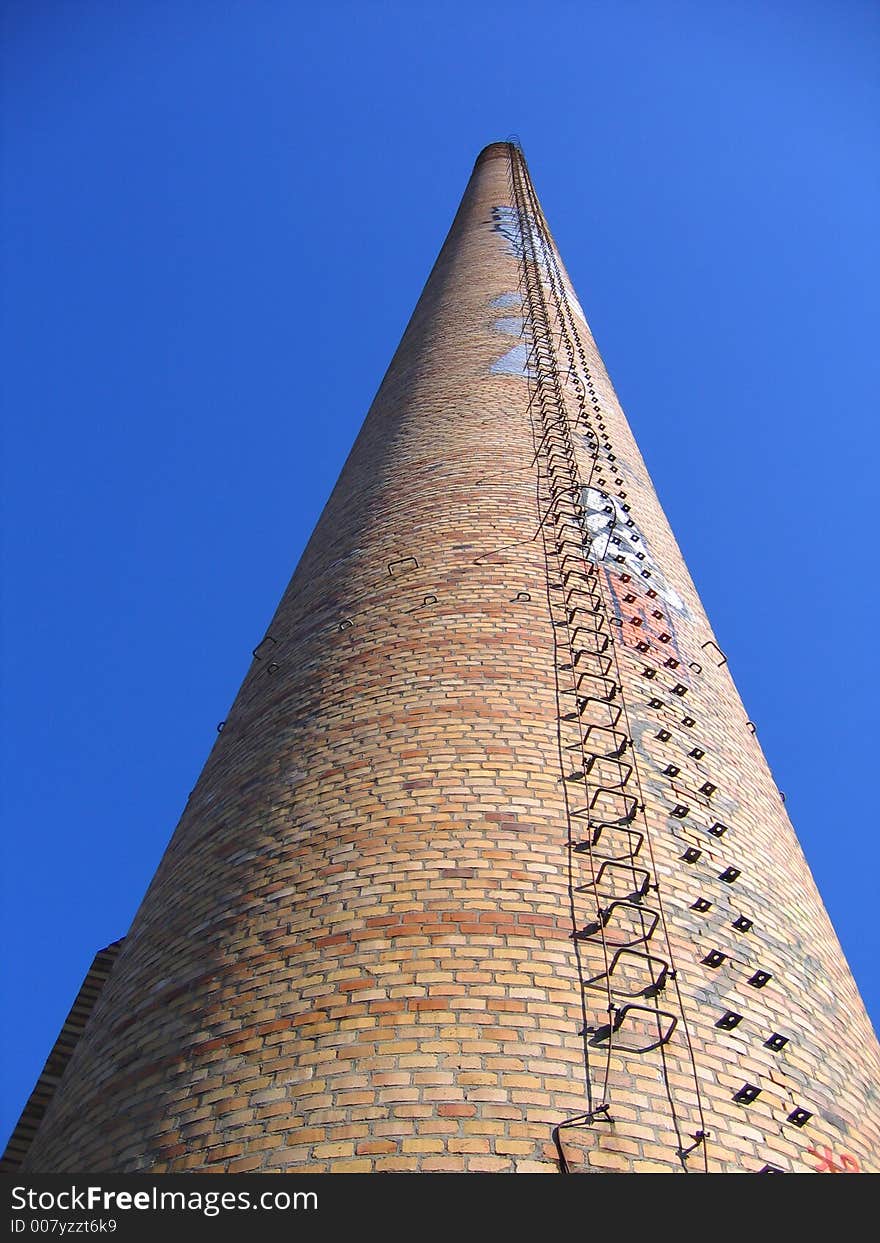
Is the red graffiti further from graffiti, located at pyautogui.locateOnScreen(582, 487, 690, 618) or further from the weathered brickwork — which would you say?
graffiti, located at pyautogui.locateOnScreen(582, 487, 690, 618)

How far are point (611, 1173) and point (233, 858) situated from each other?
7.47 feet

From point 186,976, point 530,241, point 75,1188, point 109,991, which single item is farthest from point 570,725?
point 530,241

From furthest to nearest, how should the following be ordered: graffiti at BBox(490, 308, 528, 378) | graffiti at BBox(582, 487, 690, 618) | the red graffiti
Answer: graffiti at BBox(490, 308, 528, 378)
graffiti at BBox(582, 487, 690, 618)
the red graffiti

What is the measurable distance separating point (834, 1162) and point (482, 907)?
145 centimetres

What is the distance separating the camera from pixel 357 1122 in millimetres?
3430

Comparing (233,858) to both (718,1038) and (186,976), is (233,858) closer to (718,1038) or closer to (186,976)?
(186,976)

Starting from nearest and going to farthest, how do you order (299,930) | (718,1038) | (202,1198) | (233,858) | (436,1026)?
(202,1198)
(436,1026)
(718,1038)
(299,930)
(233,858)

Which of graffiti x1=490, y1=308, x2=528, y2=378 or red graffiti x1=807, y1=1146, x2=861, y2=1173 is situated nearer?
red graffiti x1=807, y1=1146, x2=861, y2=1173

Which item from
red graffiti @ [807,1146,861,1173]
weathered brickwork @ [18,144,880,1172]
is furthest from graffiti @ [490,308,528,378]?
red graffiti @ [807,1146,861,1173]

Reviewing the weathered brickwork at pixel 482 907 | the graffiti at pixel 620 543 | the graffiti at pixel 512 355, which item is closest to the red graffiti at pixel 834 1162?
the weathered brickwork at pixel 482 907

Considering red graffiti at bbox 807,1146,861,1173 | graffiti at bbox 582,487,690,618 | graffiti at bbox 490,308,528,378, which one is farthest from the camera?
graffiti at bbox 490,308,528,378

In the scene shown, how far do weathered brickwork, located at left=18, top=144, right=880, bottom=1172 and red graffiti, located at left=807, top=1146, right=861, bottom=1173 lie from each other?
0.05 ft

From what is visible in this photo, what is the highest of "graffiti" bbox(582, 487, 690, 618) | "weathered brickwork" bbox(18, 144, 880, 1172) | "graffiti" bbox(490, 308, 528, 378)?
"graffiti" bbox(490, 308, 528, 378)

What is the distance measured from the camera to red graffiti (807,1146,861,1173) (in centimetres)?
374
